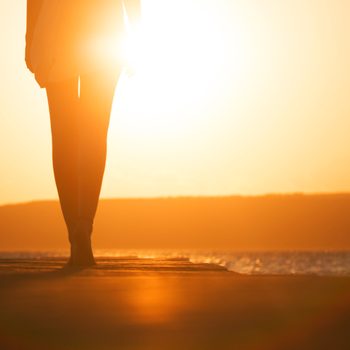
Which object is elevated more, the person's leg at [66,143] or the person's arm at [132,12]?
the person's arm at [132,12]

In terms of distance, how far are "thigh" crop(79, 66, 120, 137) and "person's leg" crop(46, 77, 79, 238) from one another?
0.25 ft

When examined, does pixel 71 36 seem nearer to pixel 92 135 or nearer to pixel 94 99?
pixel 94 99

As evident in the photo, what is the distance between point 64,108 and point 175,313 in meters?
4.80

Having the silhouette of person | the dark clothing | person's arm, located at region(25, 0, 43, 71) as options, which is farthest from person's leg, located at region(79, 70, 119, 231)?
person's arm, located at region(25, 0, 43, 71)

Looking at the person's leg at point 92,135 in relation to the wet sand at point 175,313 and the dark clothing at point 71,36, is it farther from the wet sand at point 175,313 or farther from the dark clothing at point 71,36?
the wet sand at point 175,313

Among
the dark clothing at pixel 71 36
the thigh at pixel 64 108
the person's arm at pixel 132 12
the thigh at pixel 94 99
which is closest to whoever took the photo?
the dark clothing at pixel 71 36

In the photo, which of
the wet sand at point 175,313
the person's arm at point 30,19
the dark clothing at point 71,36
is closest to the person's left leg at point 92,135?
the dark clothing at point 71,36

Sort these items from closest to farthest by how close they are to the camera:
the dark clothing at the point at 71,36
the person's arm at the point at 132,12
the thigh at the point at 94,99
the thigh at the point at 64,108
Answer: the dark clothing at the point at 71,36 → the thigh at the point at 64,108 → the thigh at the point at 94,99 → the person's arm at the point at 132,12

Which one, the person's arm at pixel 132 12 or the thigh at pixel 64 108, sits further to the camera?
the person's arm at pixel 132 12

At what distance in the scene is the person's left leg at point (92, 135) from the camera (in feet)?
27.5

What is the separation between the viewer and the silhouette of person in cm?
819

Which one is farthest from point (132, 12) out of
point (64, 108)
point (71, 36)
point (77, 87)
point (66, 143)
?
point (66, 143)

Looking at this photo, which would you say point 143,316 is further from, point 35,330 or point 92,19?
point 92,19

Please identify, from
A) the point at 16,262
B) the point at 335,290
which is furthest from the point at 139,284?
the point at 16,262
